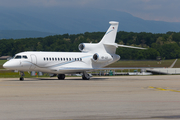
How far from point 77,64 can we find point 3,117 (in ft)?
93.3

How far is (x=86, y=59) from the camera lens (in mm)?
40062

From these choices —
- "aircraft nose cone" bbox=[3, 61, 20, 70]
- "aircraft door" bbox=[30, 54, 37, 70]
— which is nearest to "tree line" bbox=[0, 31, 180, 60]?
"aircraft door" bbox=[30, 54, 37, 70]

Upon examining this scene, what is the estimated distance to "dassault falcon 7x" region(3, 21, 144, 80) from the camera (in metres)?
34.2

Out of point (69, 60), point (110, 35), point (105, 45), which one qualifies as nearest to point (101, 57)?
point (105, 45)

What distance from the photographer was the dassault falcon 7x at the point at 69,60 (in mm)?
34250

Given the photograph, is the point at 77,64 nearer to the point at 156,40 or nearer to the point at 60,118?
the point at 60,118

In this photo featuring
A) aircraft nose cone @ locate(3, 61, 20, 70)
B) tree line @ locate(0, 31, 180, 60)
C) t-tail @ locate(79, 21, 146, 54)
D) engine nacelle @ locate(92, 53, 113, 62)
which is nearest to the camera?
aircraft nose cone @ locate(3, 61, 20, 70)

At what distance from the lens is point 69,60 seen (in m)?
38.3

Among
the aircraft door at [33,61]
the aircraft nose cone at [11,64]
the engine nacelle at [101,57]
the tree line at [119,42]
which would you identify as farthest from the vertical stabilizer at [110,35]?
the tree line at [119,42]

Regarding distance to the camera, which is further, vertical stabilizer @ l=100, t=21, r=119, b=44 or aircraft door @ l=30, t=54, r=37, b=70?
vertical stabilizer @ l=100, t=21, r=119, b=44

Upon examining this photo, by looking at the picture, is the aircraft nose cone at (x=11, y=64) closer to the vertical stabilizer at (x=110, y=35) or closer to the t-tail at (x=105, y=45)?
the t-tail at (x=105, y=45)

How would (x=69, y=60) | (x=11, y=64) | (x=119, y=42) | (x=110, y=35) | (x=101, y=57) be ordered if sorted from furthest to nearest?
(x=119, y=42), (x=110, y=35), (x=101, y=57), (x=69, y=60), (x=11, y=64)

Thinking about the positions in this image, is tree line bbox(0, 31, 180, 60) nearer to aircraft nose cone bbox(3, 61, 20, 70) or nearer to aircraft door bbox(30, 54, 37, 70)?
aircraft door bbox(30, 54, 37, 70)

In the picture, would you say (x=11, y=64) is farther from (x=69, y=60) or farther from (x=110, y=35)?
(x=110, y=35)
